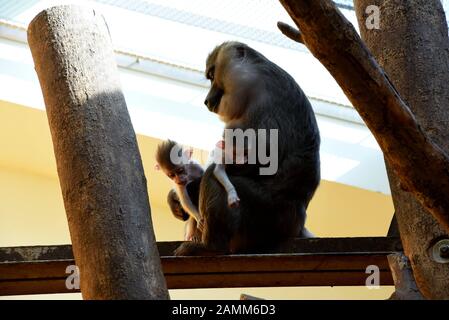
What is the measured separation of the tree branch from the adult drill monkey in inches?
95.4

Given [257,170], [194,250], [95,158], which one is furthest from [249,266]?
[95,158]

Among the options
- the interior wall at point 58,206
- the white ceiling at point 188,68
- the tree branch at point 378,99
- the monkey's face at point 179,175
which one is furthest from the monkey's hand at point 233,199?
the interior wall at point 58,206

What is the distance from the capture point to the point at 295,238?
6.37m

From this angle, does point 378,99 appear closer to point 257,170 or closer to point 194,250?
point 194,250

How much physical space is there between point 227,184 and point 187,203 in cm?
94

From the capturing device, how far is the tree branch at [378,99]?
3.96 metres

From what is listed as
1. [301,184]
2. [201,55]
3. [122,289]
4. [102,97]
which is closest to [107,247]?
[122,289]

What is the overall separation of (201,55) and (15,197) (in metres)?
3.70

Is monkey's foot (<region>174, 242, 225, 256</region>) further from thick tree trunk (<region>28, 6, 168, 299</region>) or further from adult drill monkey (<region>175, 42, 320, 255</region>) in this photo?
thick tree trunk (<region>28, 6, 168, 299</region>)

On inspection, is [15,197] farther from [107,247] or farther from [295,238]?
[107,247]

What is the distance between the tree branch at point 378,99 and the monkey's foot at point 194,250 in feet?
7.87

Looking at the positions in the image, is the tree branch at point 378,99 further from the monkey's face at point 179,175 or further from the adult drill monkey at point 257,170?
the monkey's face at point 179,175

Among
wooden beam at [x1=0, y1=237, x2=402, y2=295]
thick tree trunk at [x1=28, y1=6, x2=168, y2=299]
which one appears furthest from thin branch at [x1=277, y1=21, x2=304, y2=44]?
wooden beam at [x1=0, y1=237, x2=402, y2=295]

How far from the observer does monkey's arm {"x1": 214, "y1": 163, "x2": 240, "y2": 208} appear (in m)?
6.36
